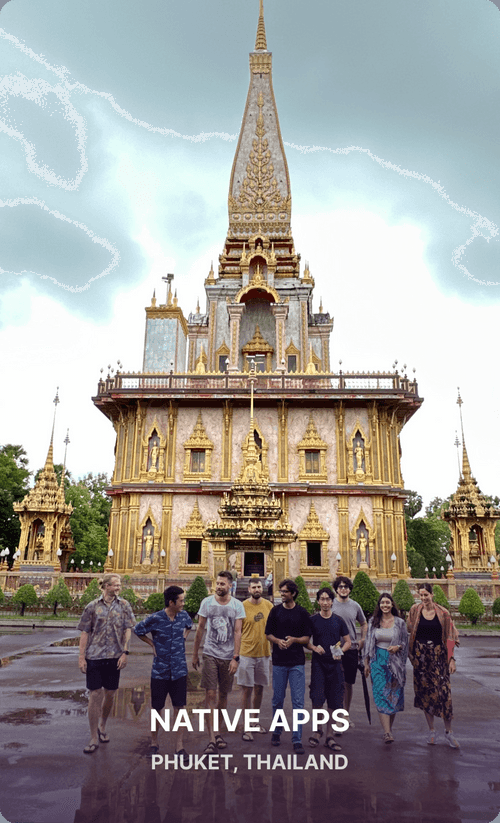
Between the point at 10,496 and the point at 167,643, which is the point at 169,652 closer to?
the point at 167,643

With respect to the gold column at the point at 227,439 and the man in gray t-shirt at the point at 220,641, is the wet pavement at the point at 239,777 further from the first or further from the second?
the gold column at the point at 227,439

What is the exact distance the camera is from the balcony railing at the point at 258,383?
32219 millimetres

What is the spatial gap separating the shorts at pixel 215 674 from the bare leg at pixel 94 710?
1.14 metres

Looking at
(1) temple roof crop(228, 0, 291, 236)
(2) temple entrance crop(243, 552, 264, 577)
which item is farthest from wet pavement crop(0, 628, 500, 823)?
(1) temple roof crop(228, 0, 291, 236)

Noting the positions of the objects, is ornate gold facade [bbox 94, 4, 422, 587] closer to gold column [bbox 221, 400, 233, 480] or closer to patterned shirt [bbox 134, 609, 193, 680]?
gold column [bbox 221, 400, 233, 480]

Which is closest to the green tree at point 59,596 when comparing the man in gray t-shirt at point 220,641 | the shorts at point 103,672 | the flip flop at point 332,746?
the shorts at point 103,672

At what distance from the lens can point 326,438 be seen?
106 ft

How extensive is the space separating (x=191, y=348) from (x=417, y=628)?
122 feet

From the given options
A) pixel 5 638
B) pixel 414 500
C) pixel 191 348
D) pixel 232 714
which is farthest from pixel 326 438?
pixel 414 500

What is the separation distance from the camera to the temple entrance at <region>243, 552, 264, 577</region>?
28688 mm

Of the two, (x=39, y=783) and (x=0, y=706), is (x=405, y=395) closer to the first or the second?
(x=0, y=706)

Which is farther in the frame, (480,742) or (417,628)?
(417,628)

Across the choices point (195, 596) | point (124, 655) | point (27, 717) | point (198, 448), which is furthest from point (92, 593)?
point (124, 655)

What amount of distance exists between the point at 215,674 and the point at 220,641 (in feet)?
1.16
